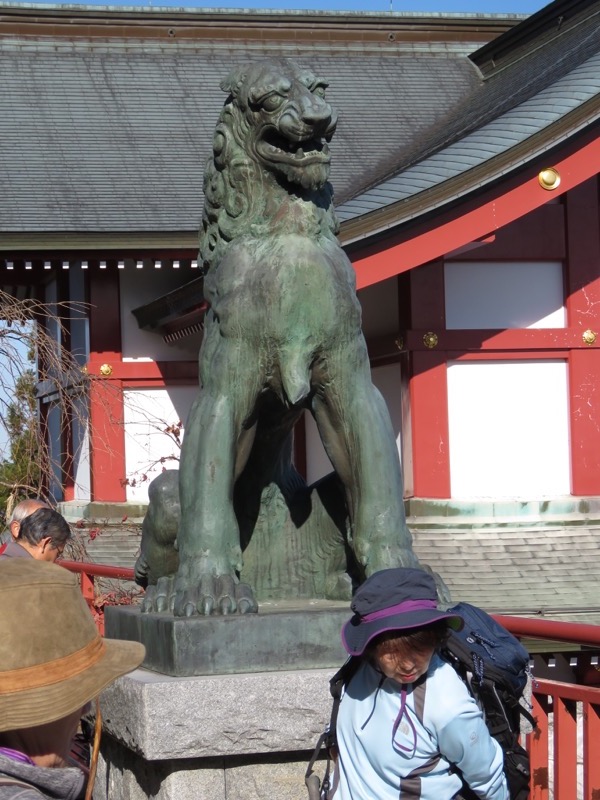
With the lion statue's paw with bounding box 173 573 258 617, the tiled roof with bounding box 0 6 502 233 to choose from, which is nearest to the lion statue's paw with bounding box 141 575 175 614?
the lion statue's paw with bounding box 173 573 258 617

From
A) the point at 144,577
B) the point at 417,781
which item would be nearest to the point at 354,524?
the point at 144,577

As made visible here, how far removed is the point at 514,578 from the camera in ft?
28.8

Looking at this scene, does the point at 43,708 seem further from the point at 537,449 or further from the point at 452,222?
the point at 537,449

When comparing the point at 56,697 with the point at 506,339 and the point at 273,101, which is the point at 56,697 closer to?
the point at 273,101

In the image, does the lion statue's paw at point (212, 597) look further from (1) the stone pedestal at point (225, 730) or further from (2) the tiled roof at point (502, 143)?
(2) the tiled roof at point (502, 143)

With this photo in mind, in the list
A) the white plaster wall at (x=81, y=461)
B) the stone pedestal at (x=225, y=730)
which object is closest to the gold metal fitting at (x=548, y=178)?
the white plaster wall at (x=81, y=461)

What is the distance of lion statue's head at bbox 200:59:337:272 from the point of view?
341cm

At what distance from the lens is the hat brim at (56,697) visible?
1.68 m

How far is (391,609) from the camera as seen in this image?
2498mm

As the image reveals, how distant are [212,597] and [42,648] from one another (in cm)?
157

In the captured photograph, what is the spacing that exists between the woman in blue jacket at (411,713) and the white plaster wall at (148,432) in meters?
8.07

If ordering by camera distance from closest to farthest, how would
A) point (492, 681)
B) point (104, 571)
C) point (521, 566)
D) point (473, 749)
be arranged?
point (473, 749), point (492, 681), point (104, 571), point (521, 566)

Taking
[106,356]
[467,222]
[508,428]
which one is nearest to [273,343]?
[467,222]

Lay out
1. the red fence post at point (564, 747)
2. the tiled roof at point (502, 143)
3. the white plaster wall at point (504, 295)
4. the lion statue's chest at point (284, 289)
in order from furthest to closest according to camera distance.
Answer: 1. the white plaster wall at point (504, 295)
2. the tiled roof at point (502, 143)
3. the lion statue's chest at point (284, 289)
4. the red fence post at point (564, 747)
